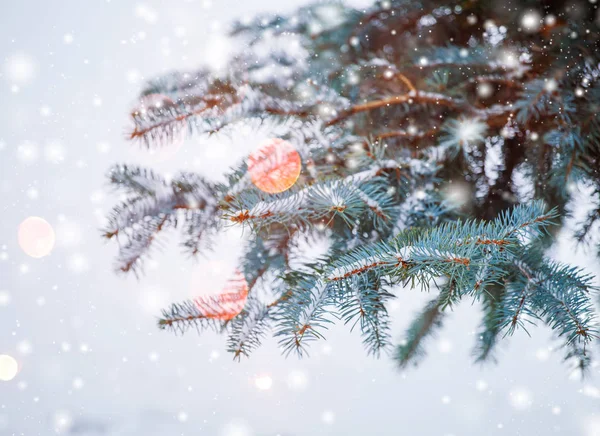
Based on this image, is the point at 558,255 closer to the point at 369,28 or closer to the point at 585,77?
the point at 585,77

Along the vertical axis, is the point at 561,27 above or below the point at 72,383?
above

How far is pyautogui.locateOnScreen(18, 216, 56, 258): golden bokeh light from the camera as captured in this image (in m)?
0.96

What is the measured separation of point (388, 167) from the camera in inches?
17.4

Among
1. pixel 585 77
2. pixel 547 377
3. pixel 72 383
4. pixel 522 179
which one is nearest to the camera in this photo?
pixel 585 77

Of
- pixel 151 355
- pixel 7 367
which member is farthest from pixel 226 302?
pixel 7 367

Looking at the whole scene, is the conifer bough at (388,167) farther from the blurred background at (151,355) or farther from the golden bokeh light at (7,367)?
the golden bokeh light at (7,367)

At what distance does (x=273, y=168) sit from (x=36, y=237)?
36.0 inches

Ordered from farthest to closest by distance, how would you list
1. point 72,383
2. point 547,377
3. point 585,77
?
point 72,383
point 547,377
point 585,77

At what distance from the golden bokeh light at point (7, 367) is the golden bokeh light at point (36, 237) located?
29cm

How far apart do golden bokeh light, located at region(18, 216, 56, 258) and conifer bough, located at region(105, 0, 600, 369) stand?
65 cm

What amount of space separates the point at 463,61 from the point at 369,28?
7.7 inches

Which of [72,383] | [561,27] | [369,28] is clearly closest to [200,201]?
[369,28]

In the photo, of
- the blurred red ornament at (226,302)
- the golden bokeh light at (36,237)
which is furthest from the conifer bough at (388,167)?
the golden bokeh light at (36,237)

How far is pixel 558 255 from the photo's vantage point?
1.88 feet
